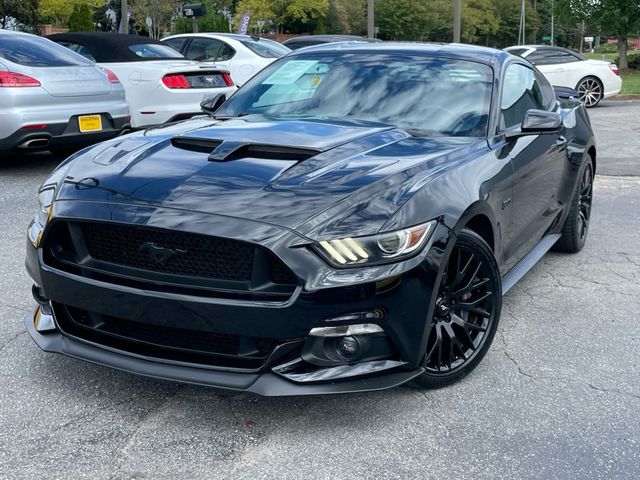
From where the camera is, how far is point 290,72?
4.82 m

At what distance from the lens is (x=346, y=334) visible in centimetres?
292

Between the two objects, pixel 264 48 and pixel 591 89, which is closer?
pixel 264 48

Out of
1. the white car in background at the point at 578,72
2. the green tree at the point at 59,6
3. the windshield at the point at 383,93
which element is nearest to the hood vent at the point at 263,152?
the windshield at the point at 383,93

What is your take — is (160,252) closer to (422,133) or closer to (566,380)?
(422,133)

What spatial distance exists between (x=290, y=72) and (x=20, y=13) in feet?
154

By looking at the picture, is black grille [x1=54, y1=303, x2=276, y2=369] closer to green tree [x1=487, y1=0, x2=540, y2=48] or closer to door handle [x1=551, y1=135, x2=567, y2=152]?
door handle [x1=551, y1=135, x2=567, y2=152]

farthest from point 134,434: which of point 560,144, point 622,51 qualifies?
point 622,51

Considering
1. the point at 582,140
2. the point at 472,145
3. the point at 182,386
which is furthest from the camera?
the point at 582,140

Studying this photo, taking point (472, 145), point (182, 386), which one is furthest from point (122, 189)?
point (472, 145)

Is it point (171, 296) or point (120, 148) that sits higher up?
point (120, 148)

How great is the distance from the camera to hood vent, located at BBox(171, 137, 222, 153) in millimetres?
3539

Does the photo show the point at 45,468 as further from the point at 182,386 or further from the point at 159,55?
the point at 159,55

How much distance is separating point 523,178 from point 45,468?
9.25ft

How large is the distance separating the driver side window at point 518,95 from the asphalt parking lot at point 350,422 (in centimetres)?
120
